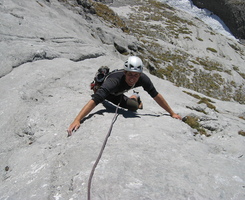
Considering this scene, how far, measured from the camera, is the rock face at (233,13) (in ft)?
252

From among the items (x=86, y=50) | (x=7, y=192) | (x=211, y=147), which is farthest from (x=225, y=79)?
(x=7, y=192)

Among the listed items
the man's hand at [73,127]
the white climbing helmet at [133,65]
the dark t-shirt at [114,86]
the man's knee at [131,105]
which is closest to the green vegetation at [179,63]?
the man's knee at [131,105]

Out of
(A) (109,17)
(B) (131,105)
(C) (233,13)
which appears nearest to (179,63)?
(A) (109,17)

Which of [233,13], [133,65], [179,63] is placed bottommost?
[179,63]

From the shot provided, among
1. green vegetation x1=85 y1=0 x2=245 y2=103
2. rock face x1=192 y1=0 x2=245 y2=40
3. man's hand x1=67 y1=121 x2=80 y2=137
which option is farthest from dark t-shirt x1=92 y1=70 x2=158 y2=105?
rock face x1=192 y1=0 x2=245 y2=40

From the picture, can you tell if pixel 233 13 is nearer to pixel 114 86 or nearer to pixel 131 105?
pixel 131 105

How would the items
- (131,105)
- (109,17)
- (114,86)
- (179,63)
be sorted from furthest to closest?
(109,17) < (179,63) < (131,105) < (114,86)

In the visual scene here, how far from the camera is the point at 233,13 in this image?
78.4 m

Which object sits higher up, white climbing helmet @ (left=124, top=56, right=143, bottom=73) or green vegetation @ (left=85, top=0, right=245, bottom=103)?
white climbing helmet @ (left=124, top=56, right=143, bottom=73)

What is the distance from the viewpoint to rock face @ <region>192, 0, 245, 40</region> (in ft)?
252

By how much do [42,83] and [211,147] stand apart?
6503mm

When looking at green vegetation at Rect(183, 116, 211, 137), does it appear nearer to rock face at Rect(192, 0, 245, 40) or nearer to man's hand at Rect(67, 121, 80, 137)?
man's hand at Rect(67, 121, 80, 137)

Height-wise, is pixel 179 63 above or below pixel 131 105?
below

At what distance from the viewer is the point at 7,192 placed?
3510 mm
